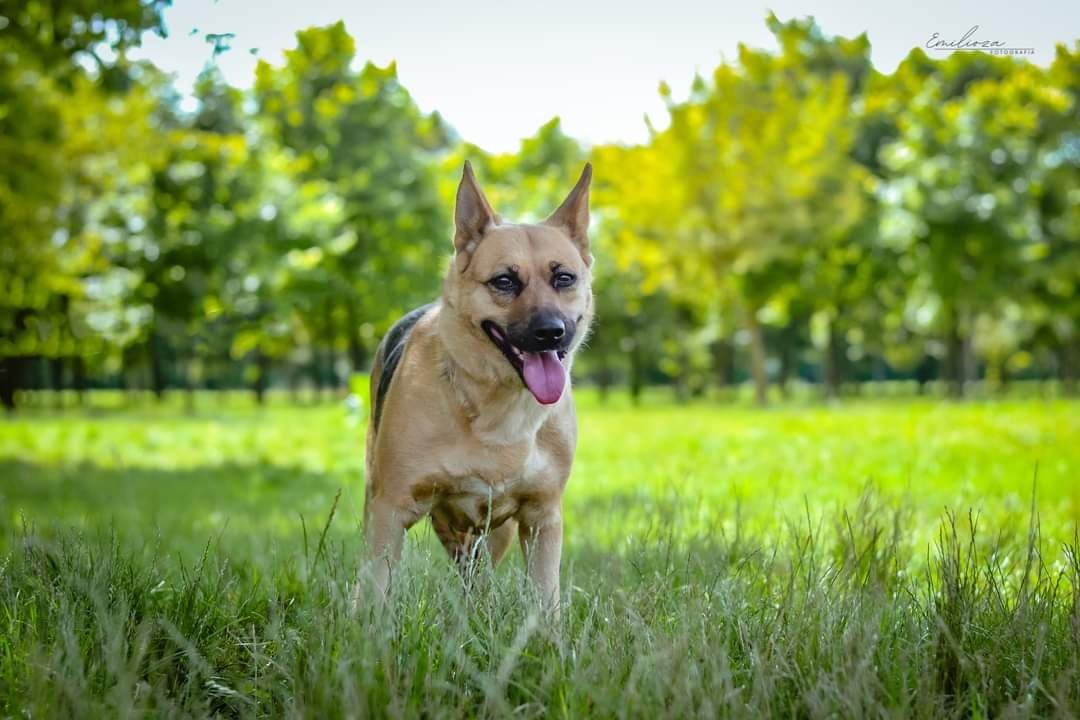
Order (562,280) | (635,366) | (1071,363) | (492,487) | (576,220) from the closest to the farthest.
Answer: (492,487) < (562,280) < (576,220) < (635,366) < (1071,363)

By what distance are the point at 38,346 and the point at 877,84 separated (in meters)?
26.7

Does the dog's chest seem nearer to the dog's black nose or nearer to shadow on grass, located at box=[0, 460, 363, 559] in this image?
the dog's black nose

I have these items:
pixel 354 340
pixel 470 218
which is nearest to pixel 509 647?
pixel 470 218

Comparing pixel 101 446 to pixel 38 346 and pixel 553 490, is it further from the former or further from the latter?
pixel 38 346

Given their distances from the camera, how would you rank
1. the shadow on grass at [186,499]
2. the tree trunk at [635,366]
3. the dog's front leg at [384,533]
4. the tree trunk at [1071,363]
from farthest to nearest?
the tree trunk at [635,366]
the tree trunk at [1071,363]
the shadow on grass at [186,499]
the dog's front leg at [384,533]

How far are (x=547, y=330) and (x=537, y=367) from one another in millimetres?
172

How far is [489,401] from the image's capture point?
401cm

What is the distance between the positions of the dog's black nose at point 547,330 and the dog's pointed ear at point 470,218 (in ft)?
1.95

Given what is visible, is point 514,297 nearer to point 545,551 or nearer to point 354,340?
point 545,551

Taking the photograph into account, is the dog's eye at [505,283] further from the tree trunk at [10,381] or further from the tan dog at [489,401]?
the tree trunk at [10,381]

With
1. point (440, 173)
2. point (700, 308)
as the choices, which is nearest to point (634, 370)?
point (700, 308)

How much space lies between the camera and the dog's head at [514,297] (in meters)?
3.90

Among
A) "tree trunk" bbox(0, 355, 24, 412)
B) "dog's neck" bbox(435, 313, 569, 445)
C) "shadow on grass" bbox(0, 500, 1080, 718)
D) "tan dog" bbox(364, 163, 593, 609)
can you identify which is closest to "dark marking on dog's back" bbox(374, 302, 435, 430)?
"tan dog" bbox(364, 163, 593, 609)

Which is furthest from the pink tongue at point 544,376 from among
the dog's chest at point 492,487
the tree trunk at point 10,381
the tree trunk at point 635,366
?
the tree trunk at point 635,366
